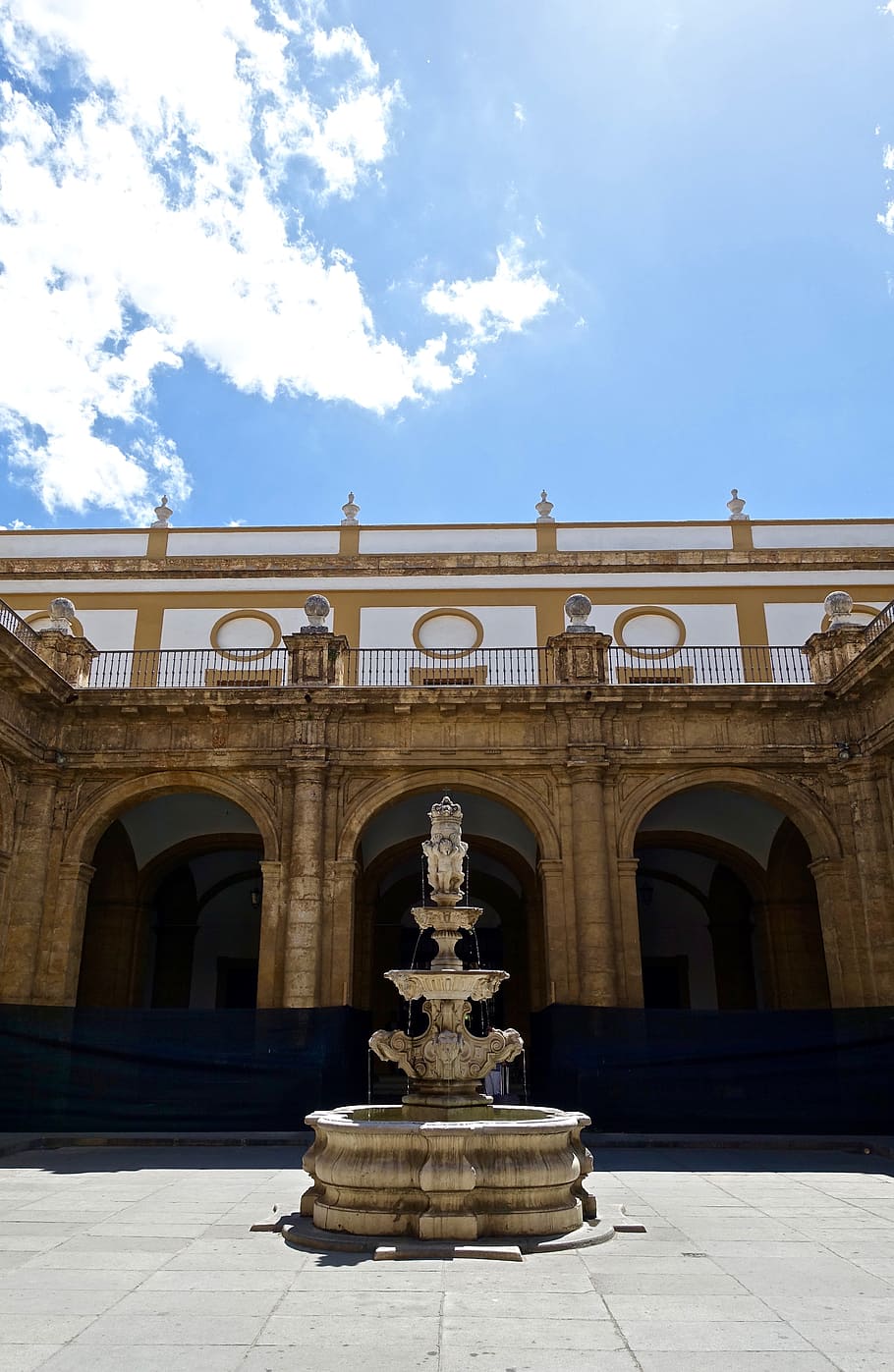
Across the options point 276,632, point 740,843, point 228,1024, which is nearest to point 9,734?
point 228,1024

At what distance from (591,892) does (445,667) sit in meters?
5.89

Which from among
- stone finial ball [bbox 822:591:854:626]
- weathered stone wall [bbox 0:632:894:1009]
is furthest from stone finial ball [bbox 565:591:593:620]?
stone finial ball [bbox 822:591:854:626]

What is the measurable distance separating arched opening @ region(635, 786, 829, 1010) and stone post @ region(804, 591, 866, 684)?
2113mm

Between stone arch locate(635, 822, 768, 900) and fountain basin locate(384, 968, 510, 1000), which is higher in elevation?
stone arch locate(635, 822, 768, 900)

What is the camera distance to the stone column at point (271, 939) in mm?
13789

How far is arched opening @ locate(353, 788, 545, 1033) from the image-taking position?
17312mm

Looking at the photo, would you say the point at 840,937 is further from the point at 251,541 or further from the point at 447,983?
the point at 251,541

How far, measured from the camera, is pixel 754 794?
14.9 m

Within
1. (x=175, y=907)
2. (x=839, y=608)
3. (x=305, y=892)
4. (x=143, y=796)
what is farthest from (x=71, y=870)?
(x=839, y=608)

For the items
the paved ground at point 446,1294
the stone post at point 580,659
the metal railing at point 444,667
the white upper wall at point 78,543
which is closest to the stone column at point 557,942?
the stone post at point 580,659

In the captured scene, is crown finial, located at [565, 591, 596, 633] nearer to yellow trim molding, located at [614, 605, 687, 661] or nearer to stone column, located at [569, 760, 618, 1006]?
stone column, located at [569, 760, 618, 1006]

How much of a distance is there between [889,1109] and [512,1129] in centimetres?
774

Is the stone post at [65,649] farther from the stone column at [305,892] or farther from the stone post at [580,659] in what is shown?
the stone post at [580,659]

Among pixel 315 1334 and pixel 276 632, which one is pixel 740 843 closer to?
pixel 276 632
